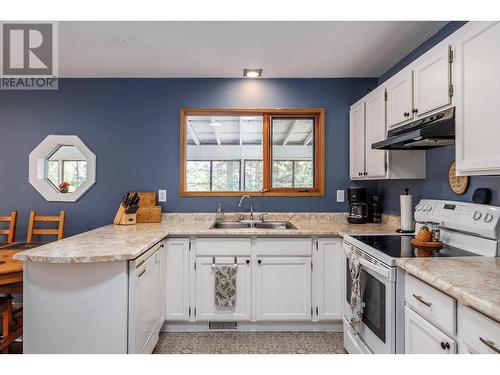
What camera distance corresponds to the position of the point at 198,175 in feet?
10.1

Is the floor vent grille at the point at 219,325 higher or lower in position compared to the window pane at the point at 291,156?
lower

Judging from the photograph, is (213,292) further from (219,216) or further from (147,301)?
(219,216)

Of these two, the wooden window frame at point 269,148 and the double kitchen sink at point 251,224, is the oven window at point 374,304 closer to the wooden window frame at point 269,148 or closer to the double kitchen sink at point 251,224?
the double kitchen sink at point 251,224

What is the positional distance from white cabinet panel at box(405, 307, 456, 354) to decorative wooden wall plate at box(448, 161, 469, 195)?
37.1 inches

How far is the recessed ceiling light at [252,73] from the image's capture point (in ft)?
9.14

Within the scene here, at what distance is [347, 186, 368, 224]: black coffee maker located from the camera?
9.05 ft

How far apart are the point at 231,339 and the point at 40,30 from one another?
282 centimetres

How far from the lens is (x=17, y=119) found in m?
2.99

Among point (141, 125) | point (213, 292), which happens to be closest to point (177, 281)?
point (213, 292)

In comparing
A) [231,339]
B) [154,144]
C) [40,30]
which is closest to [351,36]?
[154,144]

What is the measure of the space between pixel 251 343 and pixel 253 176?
1.58m

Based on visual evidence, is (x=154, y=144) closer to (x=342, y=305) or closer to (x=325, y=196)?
(x=325, y=196)

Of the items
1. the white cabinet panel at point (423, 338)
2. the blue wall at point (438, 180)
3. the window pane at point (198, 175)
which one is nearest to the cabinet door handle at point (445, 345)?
the white cabinet panel at point (423, 338)

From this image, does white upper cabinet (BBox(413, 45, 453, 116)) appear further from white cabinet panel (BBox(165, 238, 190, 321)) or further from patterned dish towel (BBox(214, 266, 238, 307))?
white cabinet panel (BBox(165, 238, 190, 321))
